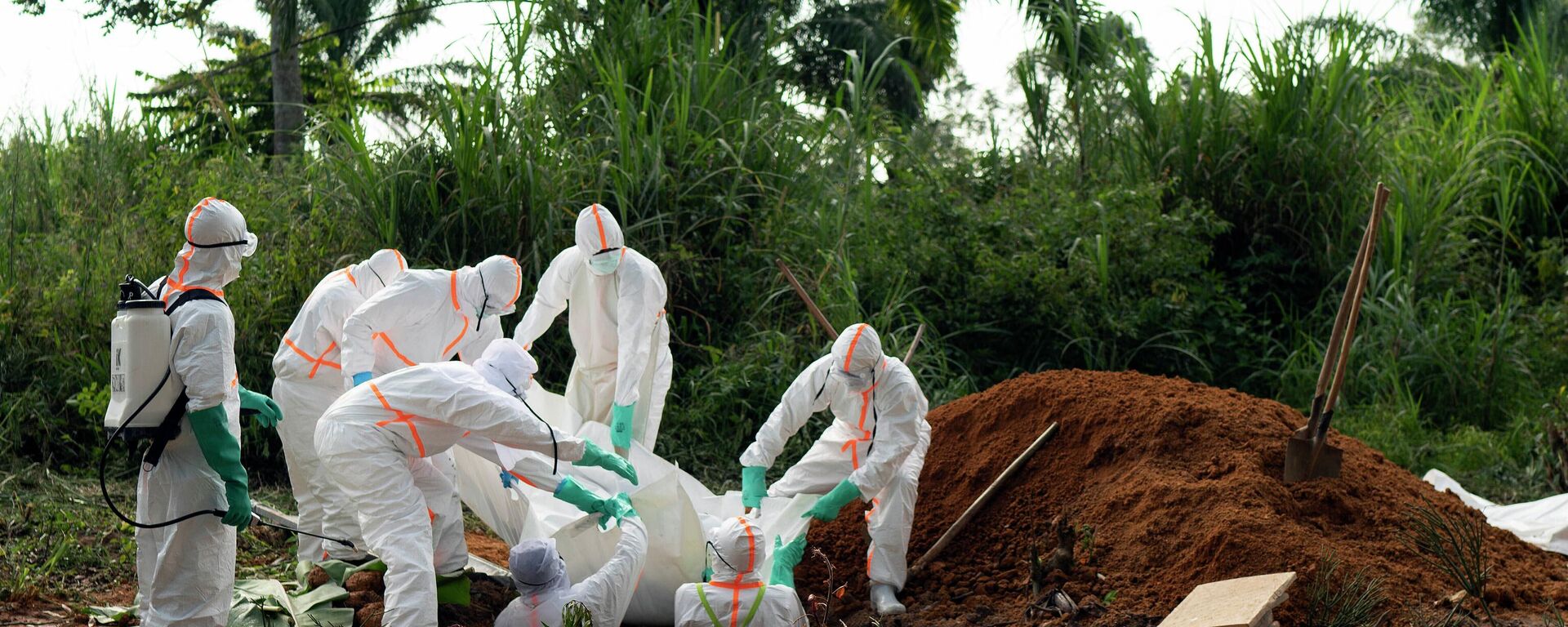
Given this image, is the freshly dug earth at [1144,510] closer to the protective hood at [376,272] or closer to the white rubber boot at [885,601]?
the white rubber boot at [885,601]

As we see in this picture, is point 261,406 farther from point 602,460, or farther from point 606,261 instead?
point 606,261

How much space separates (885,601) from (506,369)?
1.66 metres

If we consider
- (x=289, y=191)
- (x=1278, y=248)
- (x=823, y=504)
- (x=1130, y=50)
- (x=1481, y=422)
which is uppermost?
(x=1130, y=50)

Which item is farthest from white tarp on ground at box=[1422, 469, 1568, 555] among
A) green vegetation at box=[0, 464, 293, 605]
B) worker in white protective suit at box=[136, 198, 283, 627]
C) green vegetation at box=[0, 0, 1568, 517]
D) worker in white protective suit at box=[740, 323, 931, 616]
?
green vegetation at box=[0, 464, 293, 605]

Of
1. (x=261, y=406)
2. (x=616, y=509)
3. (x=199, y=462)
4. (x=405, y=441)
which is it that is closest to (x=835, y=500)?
(x=616, y=509)

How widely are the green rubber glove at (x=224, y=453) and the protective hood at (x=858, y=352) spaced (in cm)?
206

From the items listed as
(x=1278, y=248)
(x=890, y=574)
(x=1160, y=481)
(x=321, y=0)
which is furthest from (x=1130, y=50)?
(x=321, y=0)

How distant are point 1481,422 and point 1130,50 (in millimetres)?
3713

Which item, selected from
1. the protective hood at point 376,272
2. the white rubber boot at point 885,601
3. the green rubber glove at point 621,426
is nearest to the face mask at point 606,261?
the green rubber glove at point 621,426

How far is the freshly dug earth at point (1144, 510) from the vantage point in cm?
446

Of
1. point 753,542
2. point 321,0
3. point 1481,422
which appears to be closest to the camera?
point 753,542

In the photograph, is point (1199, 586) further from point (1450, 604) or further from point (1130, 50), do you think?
point (1130, 50)

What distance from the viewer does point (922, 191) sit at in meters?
8.74

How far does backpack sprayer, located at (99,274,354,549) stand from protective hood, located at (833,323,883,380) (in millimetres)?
2205
